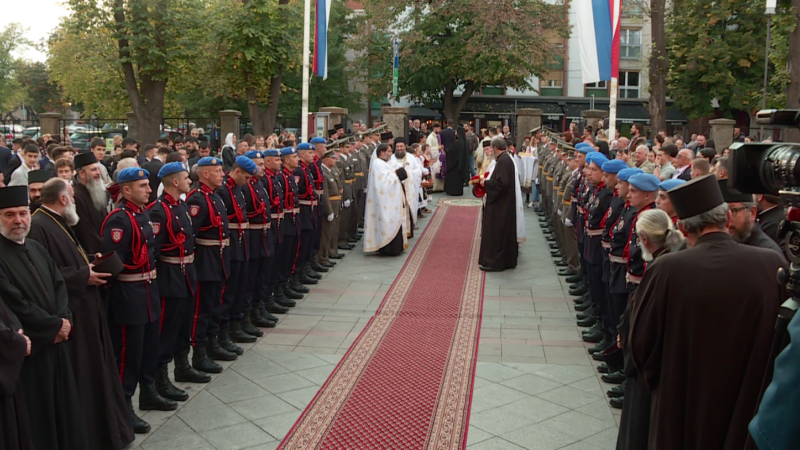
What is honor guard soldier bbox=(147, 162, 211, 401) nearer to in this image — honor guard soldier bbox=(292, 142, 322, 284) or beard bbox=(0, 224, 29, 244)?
beard bbox=(0, 224, 29, 244)

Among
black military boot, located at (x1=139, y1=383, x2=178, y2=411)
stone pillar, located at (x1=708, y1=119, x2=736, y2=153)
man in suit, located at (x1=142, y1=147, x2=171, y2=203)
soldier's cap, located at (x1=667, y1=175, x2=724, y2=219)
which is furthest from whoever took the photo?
stone pillar, located at (x1=708, y1=119, x2=736, y2=153)

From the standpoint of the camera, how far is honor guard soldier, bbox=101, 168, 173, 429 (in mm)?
5895

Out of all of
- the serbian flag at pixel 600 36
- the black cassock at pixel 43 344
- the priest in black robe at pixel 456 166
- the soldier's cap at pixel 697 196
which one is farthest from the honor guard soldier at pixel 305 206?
the priest in black robe at pixel 456 166

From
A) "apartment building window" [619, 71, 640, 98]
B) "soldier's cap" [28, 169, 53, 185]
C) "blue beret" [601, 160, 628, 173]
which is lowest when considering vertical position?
"soldier's cap" [28, 169, 53, 185]

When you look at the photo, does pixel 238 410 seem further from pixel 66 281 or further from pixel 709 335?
pixel 709 335

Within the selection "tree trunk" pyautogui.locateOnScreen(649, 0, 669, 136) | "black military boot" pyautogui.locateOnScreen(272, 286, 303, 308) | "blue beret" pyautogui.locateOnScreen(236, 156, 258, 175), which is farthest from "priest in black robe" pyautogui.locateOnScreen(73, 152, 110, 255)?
"tree trunk" pyautogui.locateOnScreen(649, 0, 669, 136)

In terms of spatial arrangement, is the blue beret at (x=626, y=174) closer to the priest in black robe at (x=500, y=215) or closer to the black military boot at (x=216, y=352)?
the black military boot at (x=216, y=352)

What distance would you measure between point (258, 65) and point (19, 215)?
1730 centimetres

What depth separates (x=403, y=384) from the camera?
7133mm

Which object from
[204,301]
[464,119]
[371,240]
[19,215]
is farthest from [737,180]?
[464,119]

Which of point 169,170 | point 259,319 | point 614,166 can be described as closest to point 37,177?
point 169,170

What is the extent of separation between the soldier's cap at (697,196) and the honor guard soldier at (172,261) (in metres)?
4.19

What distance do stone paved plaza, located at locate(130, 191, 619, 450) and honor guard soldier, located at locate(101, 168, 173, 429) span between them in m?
0.58

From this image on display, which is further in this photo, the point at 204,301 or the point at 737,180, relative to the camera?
the point at 204,301
